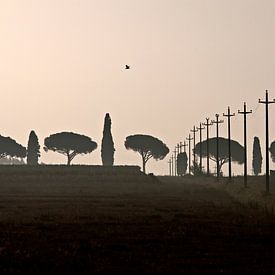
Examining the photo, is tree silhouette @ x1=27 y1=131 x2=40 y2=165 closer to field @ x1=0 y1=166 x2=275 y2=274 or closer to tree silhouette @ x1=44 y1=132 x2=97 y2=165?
tree silhouette @ x1=44 y1=132 x2=97 y2=165

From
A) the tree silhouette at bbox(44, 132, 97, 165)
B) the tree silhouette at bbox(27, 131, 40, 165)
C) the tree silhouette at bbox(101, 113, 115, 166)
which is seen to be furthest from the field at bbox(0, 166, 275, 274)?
the tree silhouette at bbox(44, 132, 97, 165)

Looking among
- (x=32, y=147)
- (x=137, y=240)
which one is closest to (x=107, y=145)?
(x=32, y=147)

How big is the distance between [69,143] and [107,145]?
31363 mm

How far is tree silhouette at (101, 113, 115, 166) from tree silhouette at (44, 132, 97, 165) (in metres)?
28.3

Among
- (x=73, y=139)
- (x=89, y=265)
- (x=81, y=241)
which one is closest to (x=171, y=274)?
(x=89, y=265)

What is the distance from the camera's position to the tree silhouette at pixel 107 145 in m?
164

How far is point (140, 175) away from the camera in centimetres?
14162

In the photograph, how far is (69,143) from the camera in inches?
7662

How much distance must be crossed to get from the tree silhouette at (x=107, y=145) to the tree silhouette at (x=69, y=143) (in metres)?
28.3

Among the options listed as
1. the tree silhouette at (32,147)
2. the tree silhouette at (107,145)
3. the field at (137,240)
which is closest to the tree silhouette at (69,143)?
the tree silhouette at (32,147)

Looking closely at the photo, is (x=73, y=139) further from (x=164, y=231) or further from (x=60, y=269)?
(x=60, y=269)

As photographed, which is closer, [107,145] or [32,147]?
[107,145]

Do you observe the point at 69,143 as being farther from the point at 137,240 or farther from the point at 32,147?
the point at 137,240

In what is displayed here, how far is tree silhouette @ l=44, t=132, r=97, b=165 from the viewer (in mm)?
195250
